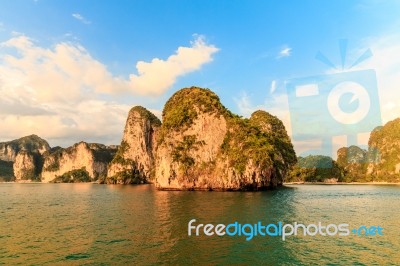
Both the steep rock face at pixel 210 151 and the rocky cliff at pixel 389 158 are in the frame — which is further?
the rocky cliff at pixel 389 158

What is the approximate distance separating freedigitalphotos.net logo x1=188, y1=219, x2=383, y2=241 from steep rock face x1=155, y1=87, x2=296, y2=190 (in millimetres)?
59451

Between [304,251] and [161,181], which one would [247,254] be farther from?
[161,181]

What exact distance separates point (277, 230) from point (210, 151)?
74586 mm

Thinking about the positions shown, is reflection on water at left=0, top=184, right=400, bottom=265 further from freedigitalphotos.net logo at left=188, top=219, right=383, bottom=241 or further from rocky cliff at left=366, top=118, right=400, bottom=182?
rocky cliff at left=366, top=118, right=400, bottom=182

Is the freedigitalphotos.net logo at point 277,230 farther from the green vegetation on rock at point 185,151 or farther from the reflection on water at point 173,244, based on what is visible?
the green vegetation on rock at point 185,151

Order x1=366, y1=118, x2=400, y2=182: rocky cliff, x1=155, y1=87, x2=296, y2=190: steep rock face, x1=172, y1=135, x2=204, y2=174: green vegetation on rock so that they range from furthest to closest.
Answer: x1=366, y1=118, x2=400, y2=182: rocky cliff, x1=172, y1=135, x2=204, y2=174: green vegetation on rock, x1=155, y1=87, x2=296, y2=190: steep rock face

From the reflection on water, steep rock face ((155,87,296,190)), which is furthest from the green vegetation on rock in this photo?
the reflection on water

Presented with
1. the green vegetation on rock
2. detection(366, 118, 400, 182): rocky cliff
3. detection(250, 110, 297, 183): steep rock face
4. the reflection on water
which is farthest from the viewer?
detection(366, 118, 400, 182): rocky cliff

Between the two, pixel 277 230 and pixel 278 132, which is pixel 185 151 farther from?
pixel 278 132

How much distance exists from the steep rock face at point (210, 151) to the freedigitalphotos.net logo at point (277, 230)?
59.5 metres

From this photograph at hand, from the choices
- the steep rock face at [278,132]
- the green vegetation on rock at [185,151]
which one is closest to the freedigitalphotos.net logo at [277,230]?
the green vegetation on rock at [185,151]

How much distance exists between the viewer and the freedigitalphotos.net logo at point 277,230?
33.3 m

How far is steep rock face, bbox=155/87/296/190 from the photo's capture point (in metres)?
99.1

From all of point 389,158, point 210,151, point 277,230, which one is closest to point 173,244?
point 277,230
